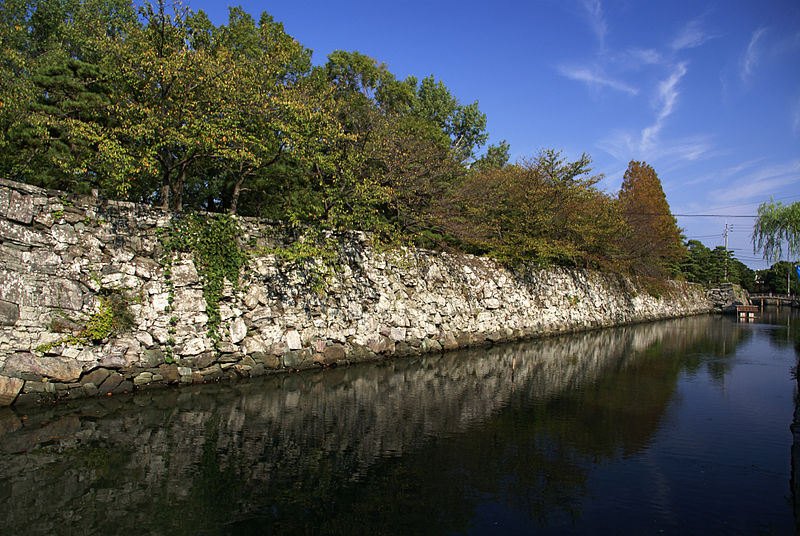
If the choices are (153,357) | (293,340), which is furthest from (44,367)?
(293,340)

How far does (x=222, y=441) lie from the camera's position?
689 cm

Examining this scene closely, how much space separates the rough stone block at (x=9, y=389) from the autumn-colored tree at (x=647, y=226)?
29046 millimetres

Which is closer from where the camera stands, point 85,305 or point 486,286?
point 85,305

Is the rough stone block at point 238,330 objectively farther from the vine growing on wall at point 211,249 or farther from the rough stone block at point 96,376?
the rough stone block at point 96,376

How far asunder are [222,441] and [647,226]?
108 feet

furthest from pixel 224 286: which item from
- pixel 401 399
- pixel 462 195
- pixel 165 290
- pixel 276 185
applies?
pixel 462 195

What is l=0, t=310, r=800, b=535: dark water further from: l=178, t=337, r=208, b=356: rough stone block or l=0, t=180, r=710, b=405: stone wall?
l=178, t=337, r=208, b=356: rough stone block

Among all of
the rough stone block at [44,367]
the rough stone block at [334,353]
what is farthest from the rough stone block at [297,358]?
the rough stone block at [44,367]

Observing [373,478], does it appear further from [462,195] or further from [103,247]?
[462,195]

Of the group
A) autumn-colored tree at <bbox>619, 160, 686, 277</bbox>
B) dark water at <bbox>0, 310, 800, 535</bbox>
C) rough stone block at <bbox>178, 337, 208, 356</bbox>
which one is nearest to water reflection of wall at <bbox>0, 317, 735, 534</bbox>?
dark water at <bbox>0, 310, 800, 535</bbox>

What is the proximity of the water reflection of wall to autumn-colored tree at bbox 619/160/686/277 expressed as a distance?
2130 centimetres

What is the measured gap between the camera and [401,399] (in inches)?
384

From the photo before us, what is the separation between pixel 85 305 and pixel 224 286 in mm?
2864

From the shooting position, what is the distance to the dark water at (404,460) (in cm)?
476
